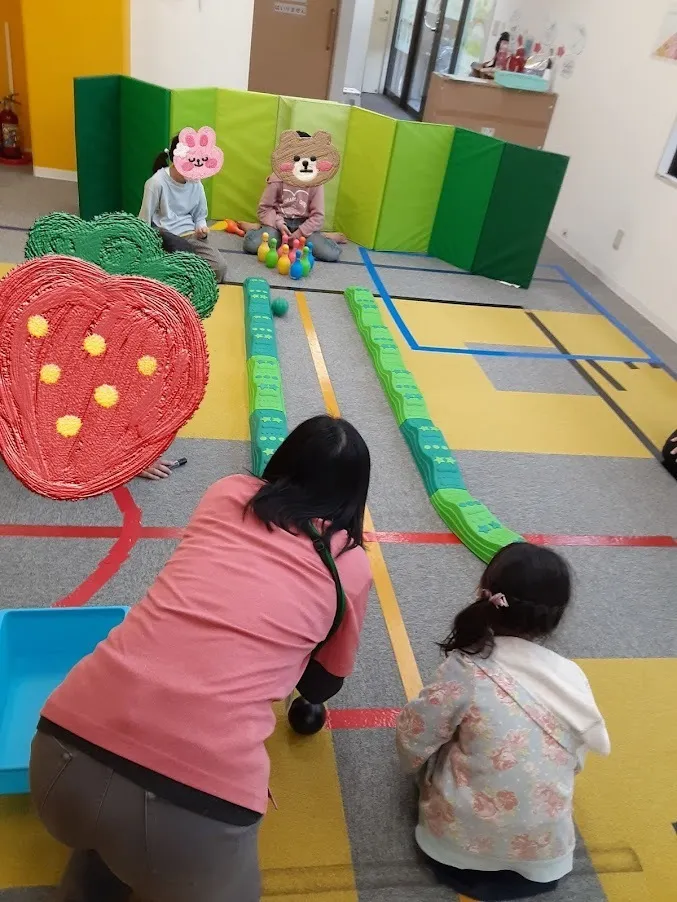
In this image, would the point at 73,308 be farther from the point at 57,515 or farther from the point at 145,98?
the point at 145,98

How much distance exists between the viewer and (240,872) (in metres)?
1.26

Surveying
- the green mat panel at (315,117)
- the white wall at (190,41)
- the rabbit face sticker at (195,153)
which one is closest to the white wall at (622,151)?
the green mat panel at (315,117)

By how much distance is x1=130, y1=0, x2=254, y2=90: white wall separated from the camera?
5.95 metres

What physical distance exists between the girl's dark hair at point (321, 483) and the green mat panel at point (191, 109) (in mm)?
4281

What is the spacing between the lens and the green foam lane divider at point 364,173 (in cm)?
530

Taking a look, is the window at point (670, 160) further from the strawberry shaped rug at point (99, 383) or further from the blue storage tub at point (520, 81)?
the strawberry shaped rug at point (99, 383)

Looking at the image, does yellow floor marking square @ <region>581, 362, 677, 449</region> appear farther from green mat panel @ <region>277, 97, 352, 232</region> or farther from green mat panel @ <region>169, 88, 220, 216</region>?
green mat panel @ <region>169, 88, 220, 216</region>

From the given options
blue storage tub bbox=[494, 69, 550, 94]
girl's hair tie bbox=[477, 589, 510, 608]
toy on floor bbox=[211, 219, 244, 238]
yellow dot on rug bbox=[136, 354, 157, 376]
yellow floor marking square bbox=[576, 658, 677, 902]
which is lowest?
yellow floor marking square bbox=[576, 658, 677, 902]

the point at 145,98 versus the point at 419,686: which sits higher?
the point at 145,98

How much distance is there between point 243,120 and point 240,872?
5154 millimetres

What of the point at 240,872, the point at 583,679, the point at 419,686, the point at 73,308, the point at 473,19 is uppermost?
the point at 473,19

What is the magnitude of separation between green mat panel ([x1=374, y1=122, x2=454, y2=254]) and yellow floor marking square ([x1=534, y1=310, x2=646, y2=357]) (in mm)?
1213

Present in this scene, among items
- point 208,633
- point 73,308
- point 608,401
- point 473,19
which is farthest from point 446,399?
point 473,19

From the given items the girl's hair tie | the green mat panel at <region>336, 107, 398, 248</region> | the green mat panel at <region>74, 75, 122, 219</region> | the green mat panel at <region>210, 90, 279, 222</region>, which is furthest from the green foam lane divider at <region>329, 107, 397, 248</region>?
the girl's hair tie
